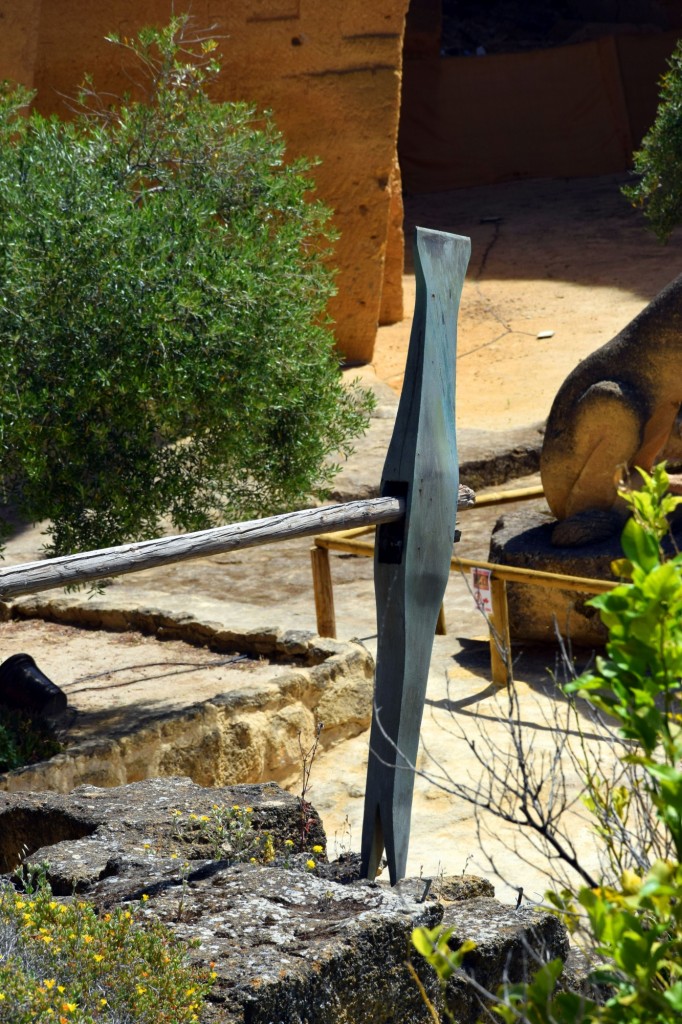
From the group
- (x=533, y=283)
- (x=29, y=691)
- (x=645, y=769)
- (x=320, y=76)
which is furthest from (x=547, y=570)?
(x=533, y=283)

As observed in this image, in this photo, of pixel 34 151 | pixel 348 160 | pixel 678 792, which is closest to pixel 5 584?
pixel 678 792

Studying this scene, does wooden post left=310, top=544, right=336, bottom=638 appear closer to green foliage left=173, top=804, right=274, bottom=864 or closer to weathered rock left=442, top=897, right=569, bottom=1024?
green foliage left=173, top=804, right=274, bottom=864

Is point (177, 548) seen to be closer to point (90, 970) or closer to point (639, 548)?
point (90, 970)

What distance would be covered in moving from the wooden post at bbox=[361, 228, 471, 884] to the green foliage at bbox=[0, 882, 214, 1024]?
4.10ft

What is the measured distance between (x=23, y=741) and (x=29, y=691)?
0.48 metres

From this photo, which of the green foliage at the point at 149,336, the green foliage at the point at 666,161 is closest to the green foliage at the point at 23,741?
the green foliage at the point at 149,336

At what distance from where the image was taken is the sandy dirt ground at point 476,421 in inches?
240

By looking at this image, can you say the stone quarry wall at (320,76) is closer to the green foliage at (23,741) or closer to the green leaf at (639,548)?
the green foliage at (23,741)

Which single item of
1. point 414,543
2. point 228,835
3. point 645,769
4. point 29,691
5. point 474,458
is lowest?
point 29,691

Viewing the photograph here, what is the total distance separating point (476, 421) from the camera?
13.5 m

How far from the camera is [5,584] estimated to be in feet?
12.0

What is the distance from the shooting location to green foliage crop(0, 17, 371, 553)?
5672 millimetres

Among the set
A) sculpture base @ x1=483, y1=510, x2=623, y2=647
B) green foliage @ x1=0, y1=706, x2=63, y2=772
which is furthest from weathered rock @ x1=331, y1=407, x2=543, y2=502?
green foliage @ x1=0, y1=706, x2=63, y2=772

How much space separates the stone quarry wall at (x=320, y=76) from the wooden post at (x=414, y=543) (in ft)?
32.0
